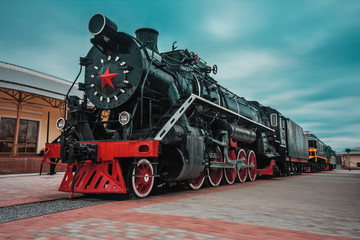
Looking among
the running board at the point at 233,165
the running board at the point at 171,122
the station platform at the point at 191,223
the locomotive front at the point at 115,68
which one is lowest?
the station platform at the point at 191,223

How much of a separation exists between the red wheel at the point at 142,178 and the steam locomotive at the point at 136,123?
18 mm

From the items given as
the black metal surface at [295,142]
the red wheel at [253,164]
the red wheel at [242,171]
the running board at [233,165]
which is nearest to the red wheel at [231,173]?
the running board at [233,165]

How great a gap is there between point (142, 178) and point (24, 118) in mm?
12613

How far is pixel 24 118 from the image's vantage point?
15.2 meters

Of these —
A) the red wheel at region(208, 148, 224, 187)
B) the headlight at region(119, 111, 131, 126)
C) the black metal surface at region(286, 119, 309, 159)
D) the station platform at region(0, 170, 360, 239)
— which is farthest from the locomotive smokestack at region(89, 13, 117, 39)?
the black metal surface at region(286, 119, 309, 159)

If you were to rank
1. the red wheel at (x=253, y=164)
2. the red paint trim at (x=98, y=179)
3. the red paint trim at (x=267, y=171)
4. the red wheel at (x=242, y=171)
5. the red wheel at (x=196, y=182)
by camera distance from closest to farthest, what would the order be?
the red paint trim at (x=98, y=179), the red wheel at (x=196, y=182), the red wheel at (x=242, y=171), the red wheel at (x=253, y=164), the red paint trim at (x=267, y=171)

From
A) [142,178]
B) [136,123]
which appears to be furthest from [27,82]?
[142,178]

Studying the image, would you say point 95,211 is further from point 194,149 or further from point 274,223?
point 194,149

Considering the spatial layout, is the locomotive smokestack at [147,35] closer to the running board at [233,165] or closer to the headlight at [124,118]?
the headlight at [124,118]

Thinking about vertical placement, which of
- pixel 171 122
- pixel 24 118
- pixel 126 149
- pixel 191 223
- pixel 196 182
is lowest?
pixel 191 223

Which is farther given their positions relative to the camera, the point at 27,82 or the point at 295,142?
the point at 295,142

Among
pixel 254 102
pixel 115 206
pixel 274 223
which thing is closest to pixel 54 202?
pixel 115 206

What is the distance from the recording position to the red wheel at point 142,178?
491cm

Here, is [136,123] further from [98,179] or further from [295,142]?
[295,142]
